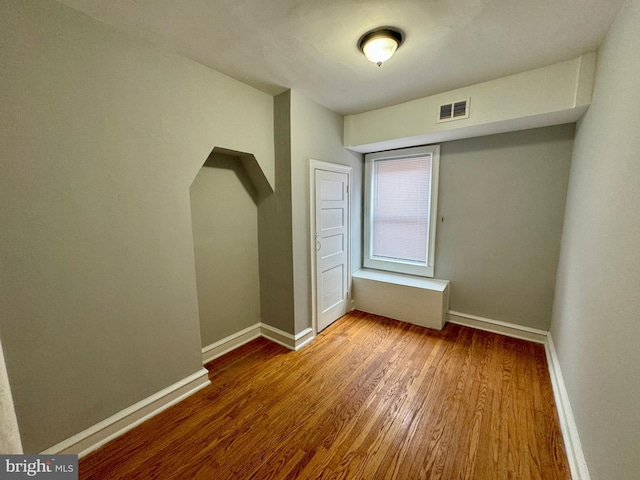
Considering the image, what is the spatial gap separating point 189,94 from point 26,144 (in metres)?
0.96

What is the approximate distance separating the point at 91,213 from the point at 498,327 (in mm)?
3726

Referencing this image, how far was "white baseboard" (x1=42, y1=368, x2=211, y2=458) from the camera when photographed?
1.42 meters

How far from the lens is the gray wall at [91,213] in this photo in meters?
1.21

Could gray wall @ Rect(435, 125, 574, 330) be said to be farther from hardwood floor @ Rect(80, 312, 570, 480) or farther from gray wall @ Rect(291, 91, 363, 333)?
gray wall @ Rect(291, 91, 363, 333)

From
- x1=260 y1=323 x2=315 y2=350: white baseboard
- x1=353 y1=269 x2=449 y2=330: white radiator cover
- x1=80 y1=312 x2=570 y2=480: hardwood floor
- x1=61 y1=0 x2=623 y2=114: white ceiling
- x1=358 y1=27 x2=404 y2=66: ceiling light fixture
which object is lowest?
x1=80 y1=312 x2=570 y2=480: hardwood floor

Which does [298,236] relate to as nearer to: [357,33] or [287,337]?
[287,337]

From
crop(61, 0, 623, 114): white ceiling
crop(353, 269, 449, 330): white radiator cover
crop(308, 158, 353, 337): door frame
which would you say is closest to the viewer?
crop(61, 0, 623, 114): white ceiling

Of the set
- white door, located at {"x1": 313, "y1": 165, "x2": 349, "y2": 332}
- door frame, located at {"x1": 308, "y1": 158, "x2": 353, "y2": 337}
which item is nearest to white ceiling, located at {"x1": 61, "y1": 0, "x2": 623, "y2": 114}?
door frame, located at {"x1": 308, "y1": 158, "x2": 353, "y2": 337}

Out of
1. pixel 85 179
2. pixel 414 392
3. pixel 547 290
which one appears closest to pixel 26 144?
pixel 85 179

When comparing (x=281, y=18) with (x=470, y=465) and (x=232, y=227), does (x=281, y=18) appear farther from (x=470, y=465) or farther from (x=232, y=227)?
(x=470, y=465)

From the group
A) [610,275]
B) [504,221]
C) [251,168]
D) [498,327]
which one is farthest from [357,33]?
[498,327]

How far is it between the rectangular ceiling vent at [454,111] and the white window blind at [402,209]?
666mm

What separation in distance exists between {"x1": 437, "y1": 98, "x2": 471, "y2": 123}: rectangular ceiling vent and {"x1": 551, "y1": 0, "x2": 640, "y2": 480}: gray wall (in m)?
0.80

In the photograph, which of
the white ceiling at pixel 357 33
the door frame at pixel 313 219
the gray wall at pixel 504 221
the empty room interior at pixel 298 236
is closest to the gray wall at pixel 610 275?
the empty room interior at pixel 298 236
